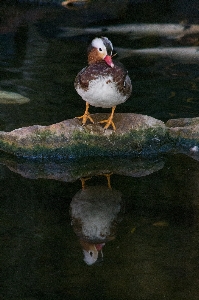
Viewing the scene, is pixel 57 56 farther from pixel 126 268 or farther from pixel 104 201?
pixel 126 268

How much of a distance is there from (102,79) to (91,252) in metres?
2.03

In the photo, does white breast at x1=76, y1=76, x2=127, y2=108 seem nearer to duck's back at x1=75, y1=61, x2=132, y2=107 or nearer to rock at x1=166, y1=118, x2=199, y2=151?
duck's back at x1=75, y1=61, x2=132, y2=107

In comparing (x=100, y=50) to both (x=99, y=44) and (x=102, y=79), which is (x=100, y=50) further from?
(x=102, y=79)

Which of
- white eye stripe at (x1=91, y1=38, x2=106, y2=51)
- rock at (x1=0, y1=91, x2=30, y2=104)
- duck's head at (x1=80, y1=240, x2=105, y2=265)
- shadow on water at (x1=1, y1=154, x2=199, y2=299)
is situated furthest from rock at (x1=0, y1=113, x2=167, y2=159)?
duck's head at (x1=80, y1=240, x2=105, y2=265)

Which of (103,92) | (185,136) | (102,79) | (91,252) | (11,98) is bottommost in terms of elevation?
(11,98)

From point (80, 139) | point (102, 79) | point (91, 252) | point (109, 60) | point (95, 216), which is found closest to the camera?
point (91, 252)

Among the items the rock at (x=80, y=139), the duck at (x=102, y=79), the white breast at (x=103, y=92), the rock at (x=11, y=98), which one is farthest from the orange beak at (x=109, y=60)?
the rock at (x=11, y=98)

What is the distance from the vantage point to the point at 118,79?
6.75 m

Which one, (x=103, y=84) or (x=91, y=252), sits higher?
(x=103, y=84)

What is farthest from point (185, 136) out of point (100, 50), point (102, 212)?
point (102, 212)

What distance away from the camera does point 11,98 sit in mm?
8758

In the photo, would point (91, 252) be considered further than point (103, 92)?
No

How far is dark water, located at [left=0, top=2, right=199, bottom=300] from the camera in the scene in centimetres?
474

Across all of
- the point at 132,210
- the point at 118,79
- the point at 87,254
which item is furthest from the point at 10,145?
the point at 87,254
